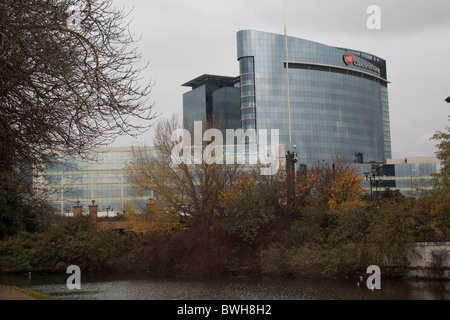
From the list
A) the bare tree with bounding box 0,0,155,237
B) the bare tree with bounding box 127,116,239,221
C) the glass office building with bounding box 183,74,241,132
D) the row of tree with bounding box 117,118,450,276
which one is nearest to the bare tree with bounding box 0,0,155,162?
the bare tree with bounding box 0,0,155,237

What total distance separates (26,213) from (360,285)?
18790 millimetres

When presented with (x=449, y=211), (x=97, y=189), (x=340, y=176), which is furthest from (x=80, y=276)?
(x=97, y=189)

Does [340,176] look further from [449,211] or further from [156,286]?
[156,286]

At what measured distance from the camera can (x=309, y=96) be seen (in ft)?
A: 392

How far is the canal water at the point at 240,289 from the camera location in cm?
2739

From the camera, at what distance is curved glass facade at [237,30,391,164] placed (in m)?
116

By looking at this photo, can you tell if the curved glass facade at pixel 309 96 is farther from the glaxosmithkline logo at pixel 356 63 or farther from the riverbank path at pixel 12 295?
the riverbank path at pixel 12 295

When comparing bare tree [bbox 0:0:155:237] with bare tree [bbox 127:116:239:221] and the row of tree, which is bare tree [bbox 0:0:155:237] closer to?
the row of tree

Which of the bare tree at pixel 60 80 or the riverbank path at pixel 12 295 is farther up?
the bare tree at pixel 60 80

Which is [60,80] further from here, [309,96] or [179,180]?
[309,96]

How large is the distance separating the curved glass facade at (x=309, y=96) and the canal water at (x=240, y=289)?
259ft

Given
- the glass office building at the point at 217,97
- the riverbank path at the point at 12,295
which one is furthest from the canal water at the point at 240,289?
the glass office building at the point at 217,97

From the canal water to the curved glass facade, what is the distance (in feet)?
259

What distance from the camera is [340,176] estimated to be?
1676 inches
